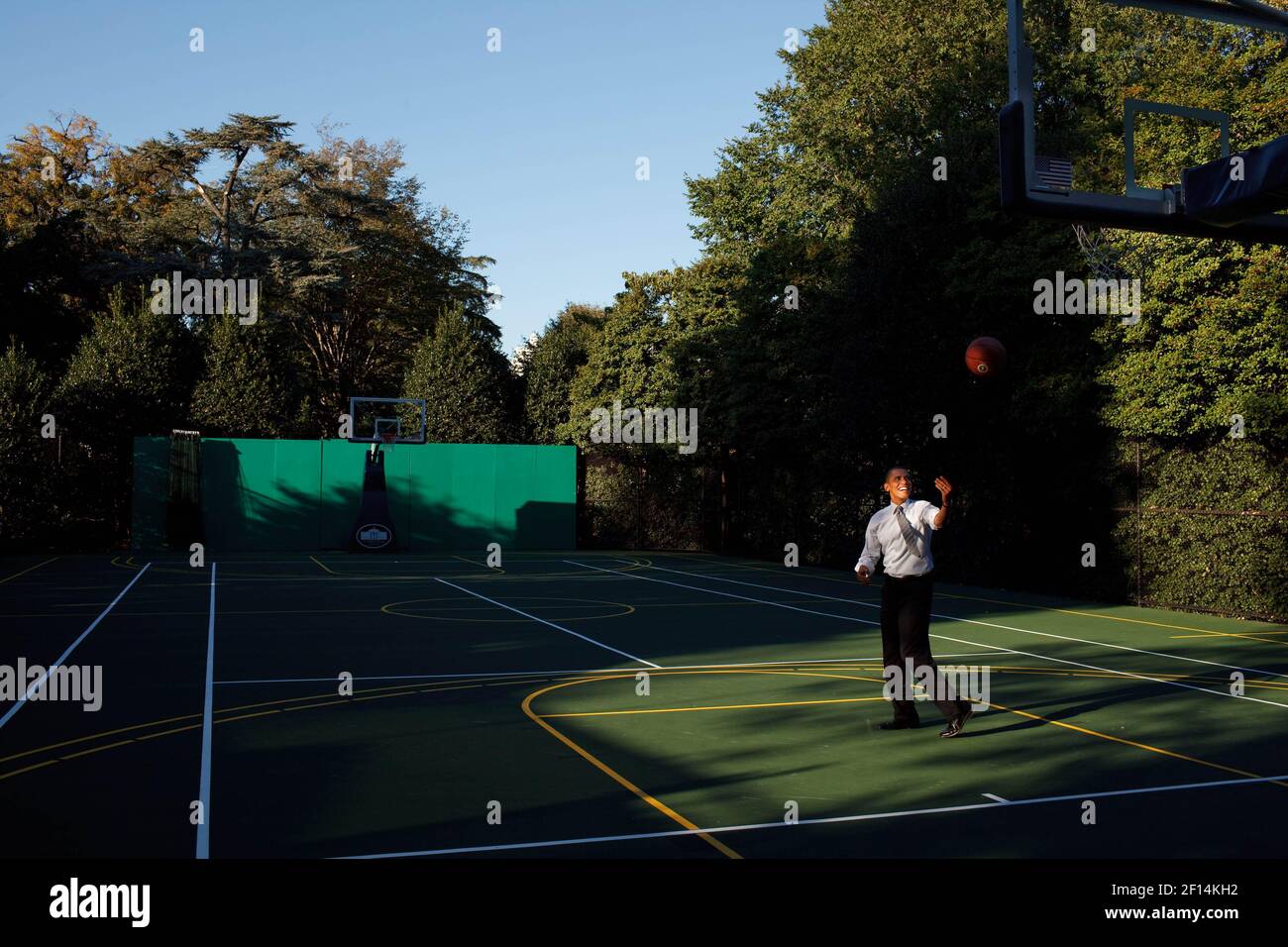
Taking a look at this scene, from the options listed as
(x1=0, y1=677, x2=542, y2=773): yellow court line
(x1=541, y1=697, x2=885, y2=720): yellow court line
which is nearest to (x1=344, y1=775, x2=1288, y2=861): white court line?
(x1=541, y1=697, x2=885, y2=720): yellow court line

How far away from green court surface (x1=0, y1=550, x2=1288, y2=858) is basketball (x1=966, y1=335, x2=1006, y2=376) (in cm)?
369

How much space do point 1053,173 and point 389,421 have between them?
2805 centimetres

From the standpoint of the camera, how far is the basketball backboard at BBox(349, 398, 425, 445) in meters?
35.3

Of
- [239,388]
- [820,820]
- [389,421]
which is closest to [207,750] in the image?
[820,820]

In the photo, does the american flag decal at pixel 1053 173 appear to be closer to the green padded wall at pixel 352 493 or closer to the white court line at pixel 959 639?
the white court line at pixel 959 639

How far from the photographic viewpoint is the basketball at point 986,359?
17328 millimetres

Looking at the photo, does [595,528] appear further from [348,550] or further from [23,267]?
[23,267]

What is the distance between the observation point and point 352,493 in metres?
35.8

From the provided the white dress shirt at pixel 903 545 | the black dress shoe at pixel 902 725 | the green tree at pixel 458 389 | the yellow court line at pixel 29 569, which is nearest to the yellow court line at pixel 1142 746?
the black dress shoe at pixel 902 725

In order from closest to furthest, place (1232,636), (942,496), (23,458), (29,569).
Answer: (942,496), (1232,636), (29,569), (23,458)

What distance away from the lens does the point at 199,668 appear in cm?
1280

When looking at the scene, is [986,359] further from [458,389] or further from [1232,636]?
[458,389]

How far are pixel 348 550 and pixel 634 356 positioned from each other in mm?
11932

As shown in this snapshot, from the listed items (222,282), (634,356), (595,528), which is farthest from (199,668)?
(222,282)
